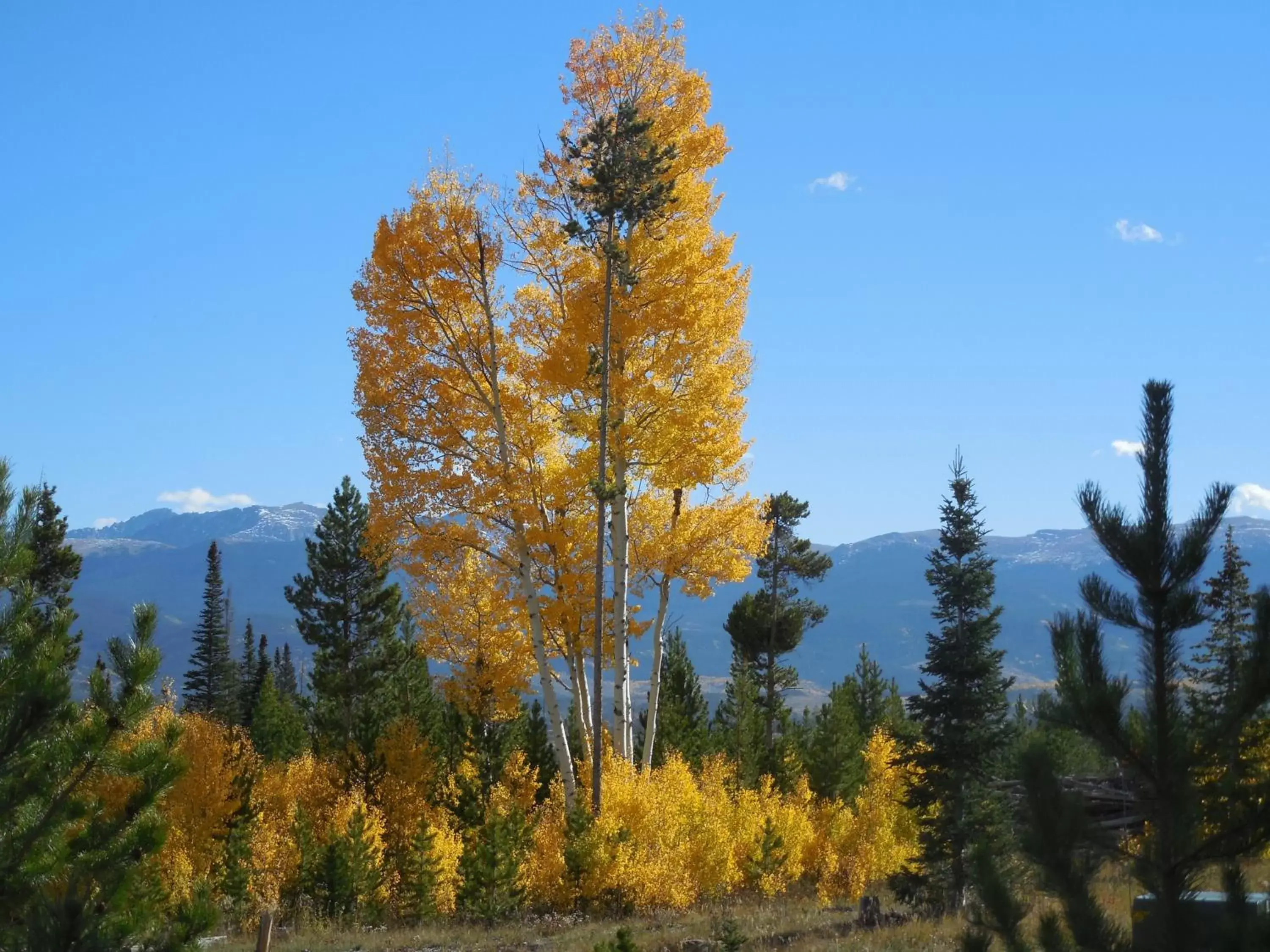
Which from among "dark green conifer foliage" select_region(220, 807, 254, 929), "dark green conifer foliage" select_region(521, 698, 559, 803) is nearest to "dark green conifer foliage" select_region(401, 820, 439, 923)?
"dark green conifer foliage" select_region(220, 807, 254, 929)

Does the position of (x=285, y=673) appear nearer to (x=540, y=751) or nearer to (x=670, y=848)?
(x=540, y=751)

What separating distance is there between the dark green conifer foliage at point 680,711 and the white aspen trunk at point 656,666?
6898 mm

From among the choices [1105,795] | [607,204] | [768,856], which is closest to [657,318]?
[607,204]

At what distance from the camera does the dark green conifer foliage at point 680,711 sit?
35.6 meters

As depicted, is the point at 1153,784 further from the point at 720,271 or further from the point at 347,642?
the point at 347,642

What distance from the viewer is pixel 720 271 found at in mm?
19547

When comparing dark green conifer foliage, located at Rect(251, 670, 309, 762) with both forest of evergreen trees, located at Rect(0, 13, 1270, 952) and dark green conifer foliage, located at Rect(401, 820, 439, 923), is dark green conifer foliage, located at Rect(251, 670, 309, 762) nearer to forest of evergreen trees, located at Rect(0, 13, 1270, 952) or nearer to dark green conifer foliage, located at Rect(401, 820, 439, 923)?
forest of evergreen trees, located at Rect(0, 13, 1270, 952)

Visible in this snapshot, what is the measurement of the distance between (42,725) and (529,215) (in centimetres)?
1313

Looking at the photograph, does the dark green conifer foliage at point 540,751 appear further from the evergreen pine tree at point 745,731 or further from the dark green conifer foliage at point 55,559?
the dark green conifer foliage at point 55,559

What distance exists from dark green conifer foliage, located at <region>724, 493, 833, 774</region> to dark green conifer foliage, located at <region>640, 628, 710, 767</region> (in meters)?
2.21

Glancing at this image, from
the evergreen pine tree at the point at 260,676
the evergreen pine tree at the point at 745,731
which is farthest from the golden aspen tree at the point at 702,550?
the evergreen pine tree at the point at 260,676

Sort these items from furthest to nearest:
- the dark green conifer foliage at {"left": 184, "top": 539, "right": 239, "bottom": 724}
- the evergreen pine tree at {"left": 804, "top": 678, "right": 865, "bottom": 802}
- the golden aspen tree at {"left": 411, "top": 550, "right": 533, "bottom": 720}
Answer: the dark green conifer foliage at {"left": 184, "top": 539, "right": 239, "bottom": 724}, the evergreen pine tree at {"left": 804, "top": 678, "right": 865, "bottom": 802}, the golden aspen tree at {"left": 411, "top": 550, "right": 533, "bottom": 720}

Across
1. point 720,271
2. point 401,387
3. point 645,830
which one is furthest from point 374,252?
point 645,830

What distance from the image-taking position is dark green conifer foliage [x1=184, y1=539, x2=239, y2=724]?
5725 centimetres
